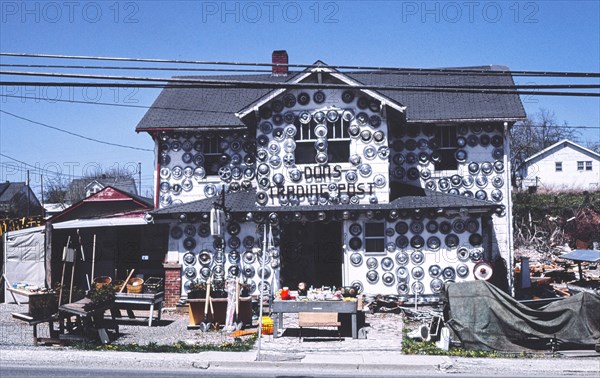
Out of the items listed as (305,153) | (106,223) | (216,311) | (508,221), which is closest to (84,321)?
(216,311)

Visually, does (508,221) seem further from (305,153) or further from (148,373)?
(148,373)

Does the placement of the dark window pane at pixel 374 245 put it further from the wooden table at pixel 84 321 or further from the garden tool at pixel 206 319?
the wooden table at pixel 84 321


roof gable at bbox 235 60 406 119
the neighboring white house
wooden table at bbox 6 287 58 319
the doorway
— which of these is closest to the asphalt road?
wooden table at bbox 6 287 58 319

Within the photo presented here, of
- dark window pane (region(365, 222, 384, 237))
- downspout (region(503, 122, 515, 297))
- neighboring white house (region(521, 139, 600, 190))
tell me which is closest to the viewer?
dark window pane (region(365, 222, 384, 237))

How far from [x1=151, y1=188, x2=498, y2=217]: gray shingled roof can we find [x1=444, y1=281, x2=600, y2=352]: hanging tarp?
17.3 ft

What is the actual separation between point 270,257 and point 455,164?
24.1 feet

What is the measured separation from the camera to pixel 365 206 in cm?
1934

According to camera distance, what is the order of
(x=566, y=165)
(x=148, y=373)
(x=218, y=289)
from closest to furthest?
(x=148, y=373)
(x=218, y=289)
(x=566, y=165)

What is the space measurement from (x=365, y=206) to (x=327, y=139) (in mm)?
2508

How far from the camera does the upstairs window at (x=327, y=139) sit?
19797 mm

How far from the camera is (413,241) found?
19.6 meters

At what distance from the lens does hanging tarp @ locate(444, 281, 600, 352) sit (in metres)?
13.7

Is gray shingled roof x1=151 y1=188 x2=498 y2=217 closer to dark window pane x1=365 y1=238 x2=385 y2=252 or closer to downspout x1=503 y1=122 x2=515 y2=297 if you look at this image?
dark window pane x1=365 y1=238 x2=385 y2=252

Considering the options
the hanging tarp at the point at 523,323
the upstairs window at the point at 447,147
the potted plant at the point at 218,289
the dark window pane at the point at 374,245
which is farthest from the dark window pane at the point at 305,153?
the hanging tarp at the point at 523,323
